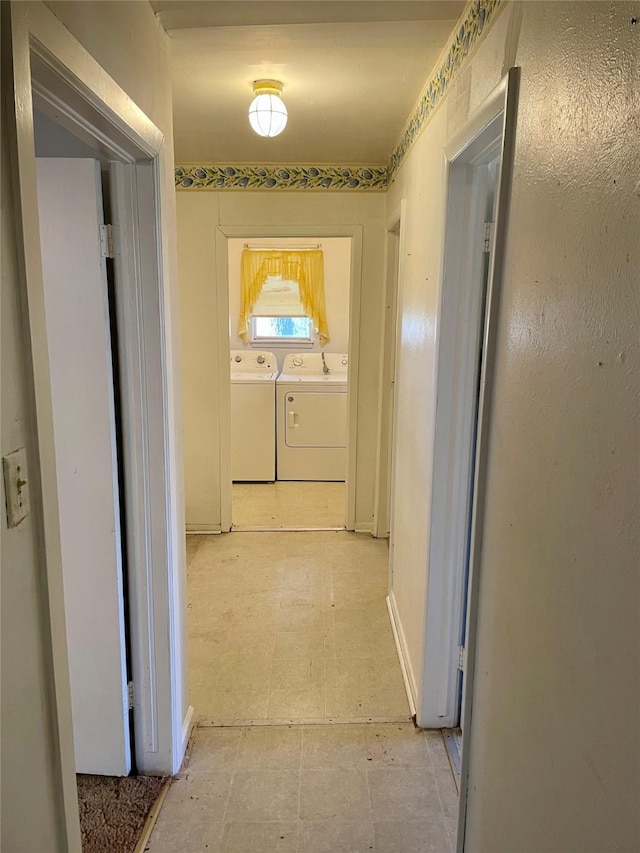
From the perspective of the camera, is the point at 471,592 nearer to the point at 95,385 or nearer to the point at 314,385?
the point at 95,385

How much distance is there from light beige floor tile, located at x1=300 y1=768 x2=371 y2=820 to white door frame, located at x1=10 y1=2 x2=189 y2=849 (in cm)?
43

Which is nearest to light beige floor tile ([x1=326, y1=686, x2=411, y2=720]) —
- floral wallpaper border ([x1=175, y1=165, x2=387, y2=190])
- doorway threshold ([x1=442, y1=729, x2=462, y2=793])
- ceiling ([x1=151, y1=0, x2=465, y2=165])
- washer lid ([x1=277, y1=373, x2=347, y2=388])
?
doorway threshold ([x1=442, y1=729, x2=462, y2=793])

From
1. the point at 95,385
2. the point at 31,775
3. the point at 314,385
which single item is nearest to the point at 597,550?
the point at 31,775

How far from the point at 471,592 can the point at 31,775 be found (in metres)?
Result: 0.91

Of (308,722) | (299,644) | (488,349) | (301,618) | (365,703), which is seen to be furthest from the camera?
(301,618)

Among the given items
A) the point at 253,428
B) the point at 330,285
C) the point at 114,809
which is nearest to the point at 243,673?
the point at 114,809

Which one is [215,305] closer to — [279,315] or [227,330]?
[227,330]

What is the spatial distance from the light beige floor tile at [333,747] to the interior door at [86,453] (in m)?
0.59

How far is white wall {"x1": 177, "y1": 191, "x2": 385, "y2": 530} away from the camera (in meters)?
3.42

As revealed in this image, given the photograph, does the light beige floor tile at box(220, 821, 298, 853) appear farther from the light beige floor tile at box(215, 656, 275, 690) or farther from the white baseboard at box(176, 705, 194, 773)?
the light beige floor tile at box(215, 656, 275, 690)

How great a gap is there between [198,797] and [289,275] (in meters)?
4.42

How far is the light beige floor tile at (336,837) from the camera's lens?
1613mm

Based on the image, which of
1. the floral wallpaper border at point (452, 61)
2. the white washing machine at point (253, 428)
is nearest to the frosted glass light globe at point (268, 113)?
the floral wallpaper border at point (452, 61)

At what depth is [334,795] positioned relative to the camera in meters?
1.79
